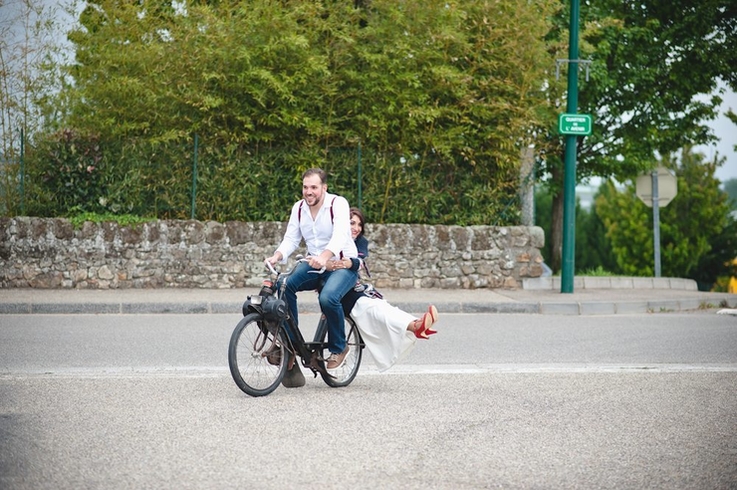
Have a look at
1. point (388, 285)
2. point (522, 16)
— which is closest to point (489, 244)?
point (388, 285)

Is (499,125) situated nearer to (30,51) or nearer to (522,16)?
(522,16)

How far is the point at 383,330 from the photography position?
7.46 meters

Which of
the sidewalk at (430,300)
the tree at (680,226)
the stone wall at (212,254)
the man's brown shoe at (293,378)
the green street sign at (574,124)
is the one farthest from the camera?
the tree at (680,226)

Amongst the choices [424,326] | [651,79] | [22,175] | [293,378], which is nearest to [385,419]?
[424,326]

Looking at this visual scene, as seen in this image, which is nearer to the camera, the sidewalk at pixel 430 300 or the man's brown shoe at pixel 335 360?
the man's brown shoe at pixel 335 360

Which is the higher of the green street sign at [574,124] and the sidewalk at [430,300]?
the green street sign at [574,124]

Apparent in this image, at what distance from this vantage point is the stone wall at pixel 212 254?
50.6 ft

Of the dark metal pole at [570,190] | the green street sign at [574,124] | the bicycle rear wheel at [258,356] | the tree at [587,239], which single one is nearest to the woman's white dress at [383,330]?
the bicycle rear wheel at [258,356]

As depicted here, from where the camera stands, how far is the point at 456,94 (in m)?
16.5

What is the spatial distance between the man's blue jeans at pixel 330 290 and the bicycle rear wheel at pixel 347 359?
0.49ft

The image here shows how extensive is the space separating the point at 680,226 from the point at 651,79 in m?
12.4

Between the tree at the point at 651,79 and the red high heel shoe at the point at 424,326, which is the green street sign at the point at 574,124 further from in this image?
the red high heel shoe at the point at 424,326

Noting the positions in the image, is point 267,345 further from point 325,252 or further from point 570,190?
→ point 570,190

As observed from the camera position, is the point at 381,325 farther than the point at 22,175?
No
